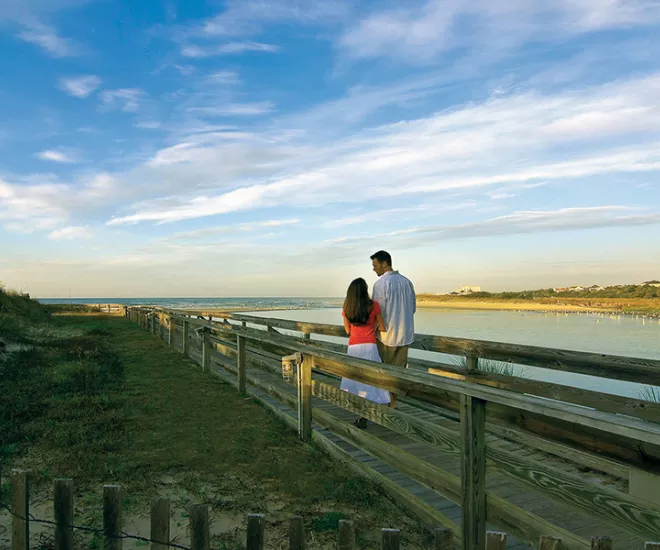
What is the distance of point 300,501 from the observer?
4141mm

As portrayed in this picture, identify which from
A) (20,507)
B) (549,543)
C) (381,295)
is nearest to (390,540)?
(549,543)

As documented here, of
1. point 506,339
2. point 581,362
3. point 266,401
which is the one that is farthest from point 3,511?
point 506,339

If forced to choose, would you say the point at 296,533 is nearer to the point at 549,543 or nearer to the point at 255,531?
the point at 255,531

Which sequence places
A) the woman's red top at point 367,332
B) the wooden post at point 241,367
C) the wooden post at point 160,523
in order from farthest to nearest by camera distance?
the wooden post at point 241,367 < the woman's red top at point 367,332 < the wooden post at point 160,523

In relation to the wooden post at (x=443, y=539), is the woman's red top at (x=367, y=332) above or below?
above

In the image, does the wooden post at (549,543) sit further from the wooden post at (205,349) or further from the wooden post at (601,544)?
the wooden post at (205,349)

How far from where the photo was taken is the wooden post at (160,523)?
2.17 m

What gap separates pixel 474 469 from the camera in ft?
9.61

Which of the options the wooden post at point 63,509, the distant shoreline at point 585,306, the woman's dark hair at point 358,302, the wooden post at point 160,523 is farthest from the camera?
the distant shoreline at point 585,306

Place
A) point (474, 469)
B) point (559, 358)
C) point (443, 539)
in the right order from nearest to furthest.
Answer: point (443, 539)
point (474, 469)
point (559, 358)

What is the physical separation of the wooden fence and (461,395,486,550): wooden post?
979mm

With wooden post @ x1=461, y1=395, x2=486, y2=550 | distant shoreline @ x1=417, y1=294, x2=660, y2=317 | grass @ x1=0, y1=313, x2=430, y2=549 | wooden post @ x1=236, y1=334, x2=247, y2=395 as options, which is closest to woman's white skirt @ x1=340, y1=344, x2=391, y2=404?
grass @ x1=0, y1=313, x2=430, y2=549

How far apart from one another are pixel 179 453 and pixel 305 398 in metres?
1.37

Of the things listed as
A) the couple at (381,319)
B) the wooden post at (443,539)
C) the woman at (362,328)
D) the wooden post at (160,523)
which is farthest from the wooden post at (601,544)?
the couple at (381,319)
